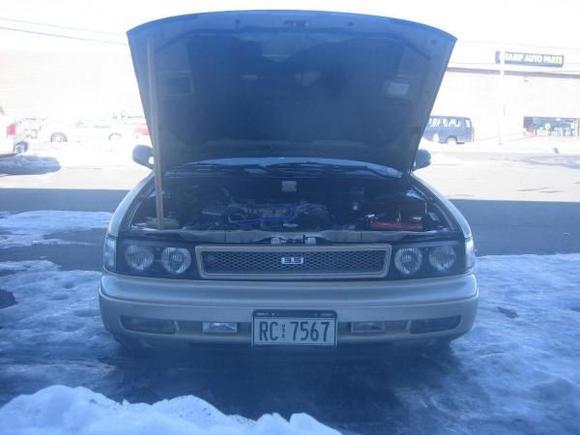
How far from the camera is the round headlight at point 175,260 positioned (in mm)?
3184

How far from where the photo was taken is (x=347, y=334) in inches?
122

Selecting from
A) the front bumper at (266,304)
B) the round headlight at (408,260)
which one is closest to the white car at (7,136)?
the front bumper at (266,304)

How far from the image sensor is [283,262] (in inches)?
124

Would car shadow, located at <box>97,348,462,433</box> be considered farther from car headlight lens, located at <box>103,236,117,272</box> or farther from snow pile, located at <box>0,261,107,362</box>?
car headlight lens, located at <box>103,236,117,272</box>

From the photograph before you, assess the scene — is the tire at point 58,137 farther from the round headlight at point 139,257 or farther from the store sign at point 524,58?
the round headlight at point 139,257

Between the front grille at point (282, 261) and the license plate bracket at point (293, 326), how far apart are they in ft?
0.65

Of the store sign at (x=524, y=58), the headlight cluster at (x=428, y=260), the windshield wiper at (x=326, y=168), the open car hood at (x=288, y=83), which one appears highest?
the store sign at (x=524, y=58)

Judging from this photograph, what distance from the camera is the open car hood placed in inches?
142

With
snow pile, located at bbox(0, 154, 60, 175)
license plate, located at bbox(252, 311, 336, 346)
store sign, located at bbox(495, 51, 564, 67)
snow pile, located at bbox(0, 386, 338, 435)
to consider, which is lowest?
snow pile, located at bbox(0, 154, 60, 175)

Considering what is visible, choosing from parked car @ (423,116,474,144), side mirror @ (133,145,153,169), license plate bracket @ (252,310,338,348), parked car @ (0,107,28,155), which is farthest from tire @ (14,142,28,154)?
parked car @ (423,116,474,144)

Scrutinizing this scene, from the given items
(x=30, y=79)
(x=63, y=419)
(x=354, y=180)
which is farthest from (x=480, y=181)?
(x=30, y=79)

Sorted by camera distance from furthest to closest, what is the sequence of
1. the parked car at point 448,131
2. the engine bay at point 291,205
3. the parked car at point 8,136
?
the parked car at point 448,131 < the parked car at point 8,136 < the engine bay at point 291,205

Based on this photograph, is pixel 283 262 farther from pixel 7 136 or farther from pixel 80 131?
pixel 80 131

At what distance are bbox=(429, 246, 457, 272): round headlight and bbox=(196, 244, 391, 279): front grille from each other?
0.26 m
